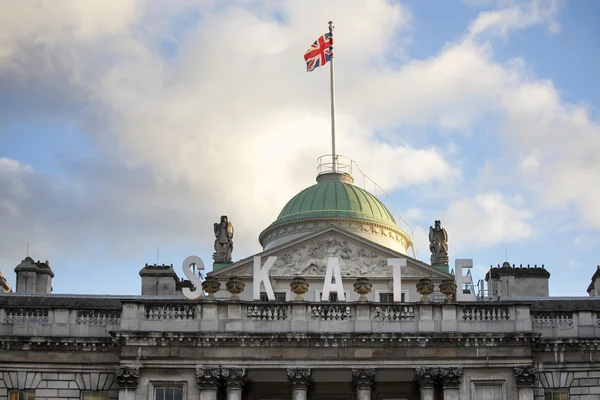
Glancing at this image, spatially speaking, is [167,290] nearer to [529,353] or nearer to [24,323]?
[24,323]

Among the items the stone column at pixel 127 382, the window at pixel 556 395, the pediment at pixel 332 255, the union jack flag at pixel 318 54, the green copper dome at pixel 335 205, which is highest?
the union jack flag at pixel 318 54

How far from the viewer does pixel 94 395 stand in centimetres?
7831

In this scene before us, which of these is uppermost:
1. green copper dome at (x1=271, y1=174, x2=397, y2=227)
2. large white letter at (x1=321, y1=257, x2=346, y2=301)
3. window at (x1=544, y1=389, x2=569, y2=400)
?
green copper dome at (x1=271, y1=174, x2=397, y2=227)

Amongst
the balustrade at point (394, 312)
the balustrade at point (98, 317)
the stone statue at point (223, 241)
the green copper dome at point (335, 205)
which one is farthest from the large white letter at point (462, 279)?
the green copper dome at point (335, 205)

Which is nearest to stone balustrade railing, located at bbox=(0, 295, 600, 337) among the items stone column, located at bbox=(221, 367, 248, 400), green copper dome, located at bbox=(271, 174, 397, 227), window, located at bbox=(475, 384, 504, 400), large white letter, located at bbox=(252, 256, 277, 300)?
large white letter, located at bbox=(252, 256, 277, 300)

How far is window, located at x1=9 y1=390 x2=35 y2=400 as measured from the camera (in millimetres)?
77812

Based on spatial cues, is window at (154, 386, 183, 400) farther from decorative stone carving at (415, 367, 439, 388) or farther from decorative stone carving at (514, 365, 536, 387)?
decorative stone carving at (514, 365, 536, 387)

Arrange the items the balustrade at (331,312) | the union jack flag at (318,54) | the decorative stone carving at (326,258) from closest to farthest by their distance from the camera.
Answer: the balustrade at (331,312) < the decorative stone carving at (326,258) < the union jack flag at (318,54)

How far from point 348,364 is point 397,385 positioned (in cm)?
463

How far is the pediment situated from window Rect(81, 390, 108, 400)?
2352 centimetres

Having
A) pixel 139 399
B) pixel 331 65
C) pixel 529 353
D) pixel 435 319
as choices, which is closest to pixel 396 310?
pixel 435 319

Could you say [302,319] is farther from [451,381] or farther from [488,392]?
[488,392]

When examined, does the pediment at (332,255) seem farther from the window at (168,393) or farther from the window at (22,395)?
the window at (22,395)

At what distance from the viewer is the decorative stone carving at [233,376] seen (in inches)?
2992
